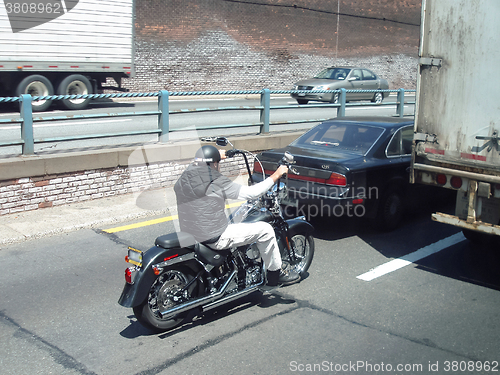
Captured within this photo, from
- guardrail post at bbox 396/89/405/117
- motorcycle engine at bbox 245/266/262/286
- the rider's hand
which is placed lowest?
motorcycle engine at bbox 245/266/262/286

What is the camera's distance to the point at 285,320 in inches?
195

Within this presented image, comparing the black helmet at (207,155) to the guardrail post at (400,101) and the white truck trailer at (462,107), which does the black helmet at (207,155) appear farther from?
the guardrail post at (400,101)

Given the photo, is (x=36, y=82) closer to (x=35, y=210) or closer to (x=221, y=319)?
(x=35, y=210)

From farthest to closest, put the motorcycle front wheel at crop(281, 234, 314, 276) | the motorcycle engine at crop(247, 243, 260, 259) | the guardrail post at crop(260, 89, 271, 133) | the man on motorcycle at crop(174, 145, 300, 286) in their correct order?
the guardrail post at crop(260, 89, 271, 133) < the motorcycle front wheel at crop(281, 234, 314, 276) < the motorcycle engine at crop(247, 243, 260, 259) < the man on motorcycle at crop(174, 145, 300, 286)

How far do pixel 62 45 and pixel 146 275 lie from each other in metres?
16.6

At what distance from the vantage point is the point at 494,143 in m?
5.58

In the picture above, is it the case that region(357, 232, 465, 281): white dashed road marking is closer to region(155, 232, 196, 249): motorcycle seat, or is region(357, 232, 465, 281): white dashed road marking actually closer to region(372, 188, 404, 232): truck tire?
region(372, 188, 404, 232): truck tire

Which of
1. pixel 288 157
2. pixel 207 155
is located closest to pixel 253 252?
pixel 288 157

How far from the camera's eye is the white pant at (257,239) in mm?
4797

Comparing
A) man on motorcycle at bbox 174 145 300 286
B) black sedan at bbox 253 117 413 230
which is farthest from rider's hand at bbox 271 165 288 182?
black sedan at bbox 253 117 413 230

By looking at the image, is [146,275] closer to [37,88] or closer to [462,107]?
[462,107]

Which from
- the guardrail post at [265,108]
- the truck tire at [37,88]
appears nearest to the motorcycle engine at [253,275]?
the guardrail post at [265,108]

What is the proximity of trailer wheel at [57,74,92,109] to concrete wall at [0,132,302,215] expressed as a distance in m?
10.2

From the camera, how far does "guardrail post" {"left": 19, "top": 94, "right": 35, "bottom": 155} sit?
8.02 meters
